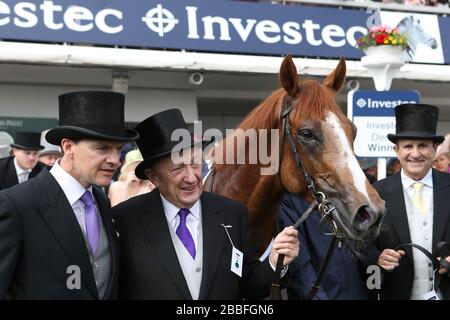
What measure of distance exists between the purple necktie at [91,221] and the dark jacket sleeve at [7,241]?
1.10 feet

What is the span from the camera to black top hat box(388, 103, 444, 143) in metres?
4.33

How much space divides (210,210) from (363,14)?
992cm

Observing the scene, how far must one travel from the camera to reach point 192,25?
10.9m

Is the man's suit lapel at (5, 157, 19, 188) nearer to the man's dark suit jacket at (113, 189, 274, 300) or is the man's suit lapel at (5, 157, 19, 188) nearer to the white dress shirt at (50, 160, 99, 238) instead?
the man's dark suit jacket at (113, 189, 274, 300)

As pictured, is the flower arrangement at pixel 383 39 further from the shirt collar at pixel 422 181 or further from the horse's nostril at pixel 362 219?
the horse's nostril at pixel 362 219

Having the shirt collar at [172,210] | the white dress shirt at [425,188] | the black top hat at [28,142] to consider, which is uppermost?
the black top hat at [28,142]

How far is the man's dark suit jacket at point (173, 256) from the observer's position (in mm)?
2959

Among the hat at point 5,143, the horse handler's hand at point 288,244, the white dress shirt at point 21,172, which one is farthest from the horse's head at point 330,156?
the hat at point 5,143

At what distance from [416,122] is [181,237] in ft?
6.70

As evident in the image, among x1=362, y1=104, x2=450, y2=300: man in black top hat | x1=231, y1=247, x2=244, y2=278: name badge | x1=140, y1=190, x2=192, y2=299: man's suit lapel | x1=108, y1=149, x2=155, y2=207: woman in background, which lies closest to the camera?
x1=140, y1=190, x2=192, y2=299: man's suit lapel

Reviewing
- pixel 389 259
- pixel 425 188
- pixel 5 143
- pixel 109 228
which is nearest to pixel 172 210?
pixel 109 228

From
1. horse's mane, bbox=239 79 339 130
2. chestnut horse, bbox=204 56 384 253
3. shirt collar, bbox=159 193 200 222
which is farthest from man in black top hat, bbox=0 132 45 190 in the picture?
shirt collar, bbox=159 193 200 222

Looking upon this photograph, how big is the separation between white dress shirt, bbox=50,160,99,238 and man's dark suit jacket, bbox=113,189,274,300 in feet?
0.92
